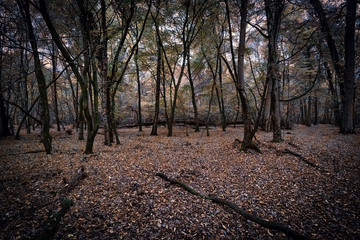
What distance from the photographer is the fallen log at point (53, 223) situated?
→ 216 centimetres

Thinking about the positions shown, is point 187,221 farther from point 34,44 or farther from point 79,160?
point 34,44

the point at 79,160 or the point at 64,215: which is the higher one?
the point at 79,160

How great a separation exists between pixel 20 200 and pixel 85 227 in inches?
66.2

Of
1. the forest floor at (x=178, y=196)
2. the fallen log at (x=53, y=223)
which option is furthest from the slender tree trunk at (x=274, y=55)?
the fallen log at (x=53, y=223)

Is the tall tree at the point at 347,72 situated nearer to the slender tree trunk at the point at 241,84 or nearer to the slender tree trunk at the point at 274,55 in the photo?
the slender tree trunk at the point at 274,55

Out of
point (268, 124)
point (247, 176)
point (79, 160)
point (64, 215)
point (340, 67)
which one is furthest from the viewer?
point (268, 124)

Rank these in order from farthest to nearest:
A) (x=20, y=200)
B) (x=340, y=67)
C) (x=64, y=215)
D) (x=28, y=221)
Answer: (x=340, y=67)
(x=20, y=200)
(x=64, y=215)
(x=28, y=221)

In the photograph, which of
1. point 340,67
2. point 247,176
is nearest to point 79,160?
point 247,176

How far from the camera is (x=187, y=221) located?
2734mm

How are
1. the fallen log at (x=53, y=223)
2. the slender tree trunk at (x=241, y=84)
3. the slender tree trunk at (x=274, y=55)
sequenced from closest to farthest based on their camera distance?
the fallen log at (x=53, y=223), the slender tree trunk at (x=241, y=84), the slender tree trunk at (x=274, y=55)

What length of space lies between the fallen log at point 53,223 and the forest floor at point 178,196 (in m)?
0.07

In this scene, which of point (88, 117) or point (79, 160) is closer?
point (79, 160)

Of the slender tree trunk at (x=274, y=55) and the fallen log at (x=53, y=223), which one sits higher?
the slender tree trunk at (x=274, y=55)

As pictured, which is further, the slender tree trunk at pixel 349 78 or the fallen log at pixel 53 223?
the slender tree trunk at pixel 349 78
